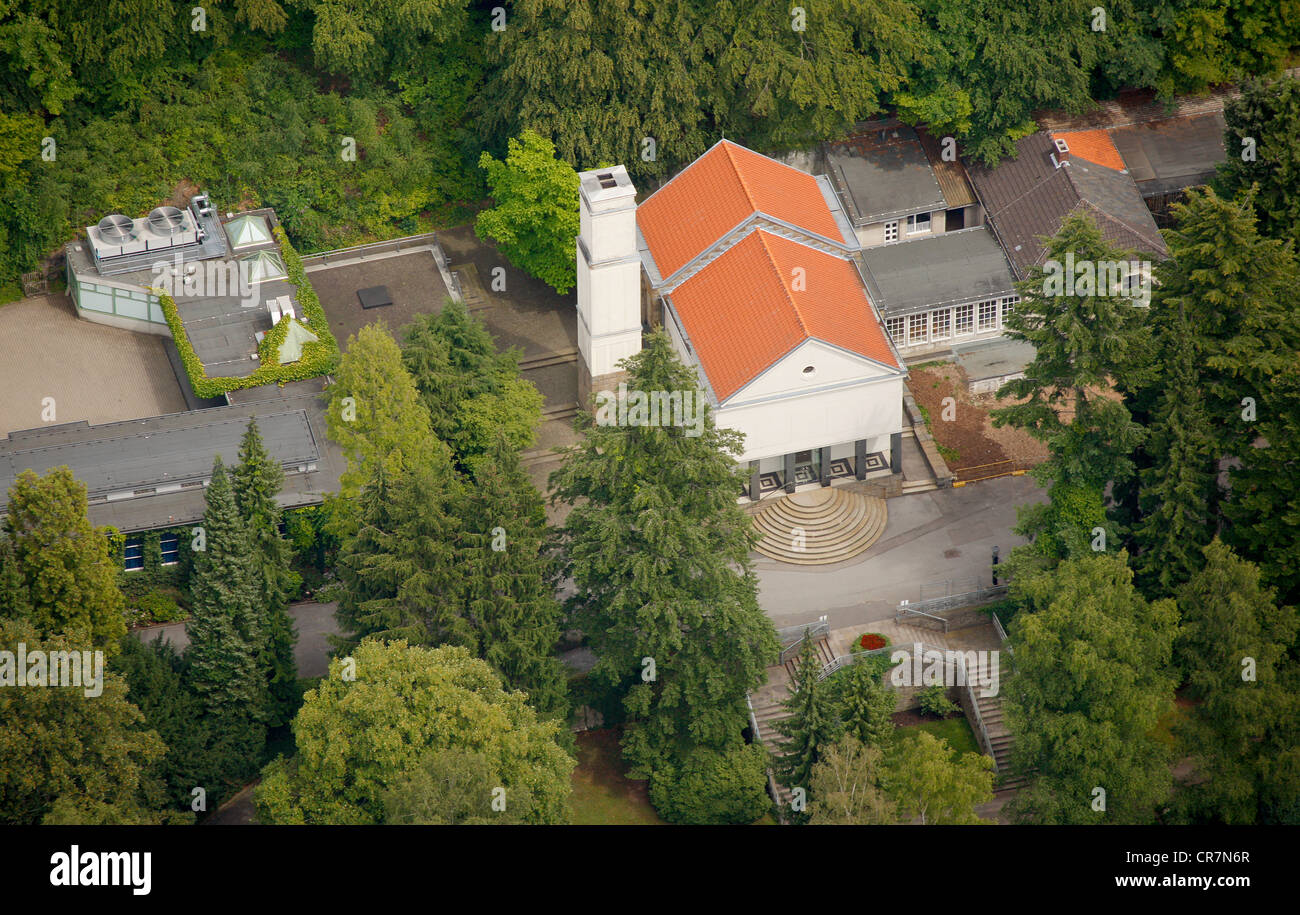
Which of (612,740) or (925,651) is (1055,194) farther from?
(612,740)

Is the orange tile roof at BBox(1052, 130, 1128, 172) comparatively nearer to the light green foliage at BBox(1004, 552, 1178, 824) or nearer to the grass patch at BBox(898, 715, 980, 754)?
the light green foliage at BBox(1004, 552, 1178, 824)

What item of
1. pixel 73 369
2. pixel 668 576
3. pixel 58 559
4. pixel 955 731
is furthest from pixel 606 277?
pixel 58 559

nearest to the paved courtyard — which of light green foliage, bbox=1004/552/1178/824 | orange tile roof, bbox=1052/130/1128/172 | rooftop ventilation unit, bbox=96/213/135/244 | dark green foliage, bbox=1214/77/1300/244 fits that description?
rooftop ventilation unit, bbox=96/213/135/244

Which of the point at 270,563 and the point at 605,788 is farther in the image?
the point at 605,788

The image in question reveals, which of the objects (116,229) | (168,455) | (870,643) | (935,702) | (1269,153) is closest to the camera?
(935,702)

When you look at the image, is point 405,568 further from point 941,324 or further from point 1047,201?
point 1047,201

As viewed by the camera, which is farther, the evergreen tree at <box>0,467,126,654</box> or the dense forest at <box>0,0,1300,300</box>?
the dense forest at <box>0,0,1300,300</box>

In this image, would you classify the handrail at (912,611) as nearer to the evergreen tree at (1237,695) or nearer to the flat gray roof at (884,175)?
the evergreen tree at (1237,695)
